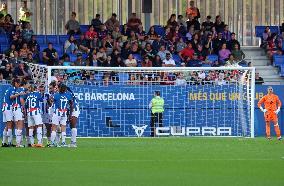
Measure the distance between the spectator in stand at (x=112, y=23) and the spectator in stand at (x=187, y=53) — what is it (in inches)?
105

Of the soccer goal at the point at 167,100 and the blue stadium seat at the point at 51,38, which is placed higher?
the blue stadium seat at the point at 51,38

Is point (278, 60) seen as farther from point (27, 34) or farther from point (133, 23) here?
point (27, 34)

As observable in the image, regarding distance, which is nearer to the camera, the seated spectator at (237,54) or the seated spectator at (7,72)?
the seated spectator at (7,72)

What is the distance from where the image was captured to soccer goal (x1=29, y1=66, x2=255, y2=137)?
3400 cm

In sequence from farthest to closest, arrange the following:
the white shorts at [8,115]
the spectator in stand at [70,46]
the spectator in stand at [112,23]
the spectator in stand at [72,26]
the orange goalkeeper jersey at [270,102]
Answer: the spectator in stand at [112,23], the spectator in stand at [72,26], the spectator in stand at [70,46], the orange goalkeeper jersey at [270,102], the white shorts at [8,115]

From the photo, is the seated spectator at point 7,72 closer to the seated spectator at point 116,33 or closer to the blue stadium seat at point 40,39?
the blue stadium seat at point 40,39

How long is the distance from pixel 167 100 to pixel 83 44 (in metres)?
4.19

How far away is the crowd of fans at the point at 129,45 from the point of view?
35062 mm

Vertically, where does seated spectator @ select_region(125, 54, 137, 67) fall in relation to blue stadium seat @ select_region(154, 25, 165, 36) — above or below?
below

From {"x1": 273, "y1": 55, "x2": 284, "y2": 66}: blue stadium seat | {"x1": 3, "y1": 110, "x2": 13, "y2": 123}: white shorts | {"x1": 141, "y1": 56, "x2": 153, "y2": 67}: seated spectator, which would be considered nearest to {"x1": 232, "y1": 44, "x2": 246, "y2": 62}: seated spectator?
{"x1": 273, "y1": 55, "x2": 284, "y2": 66}: blue stadium seat

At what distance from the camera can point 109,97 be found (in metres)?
34.3

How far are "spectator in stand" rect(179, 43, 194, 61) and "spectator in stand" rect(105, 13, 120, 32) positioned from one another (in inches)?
105

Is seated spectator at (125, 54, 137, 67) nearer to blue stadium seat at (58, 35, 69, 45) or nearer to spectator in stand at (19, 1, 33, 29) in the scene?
blue stadium seat at (58, 35, 69, 45)

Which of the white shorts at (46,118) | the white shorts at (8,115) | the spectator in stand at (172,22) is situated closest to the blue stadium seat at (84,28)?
the spectator in stand at (172,22)
